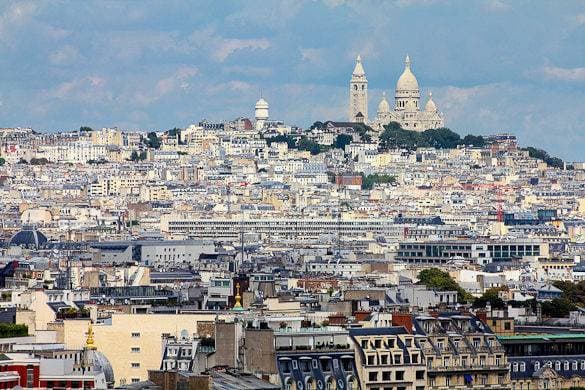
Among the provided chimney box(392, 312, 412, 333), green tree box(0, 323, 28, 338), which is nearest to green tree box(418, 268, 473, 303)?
green tree box(0, 323, 28, 338)

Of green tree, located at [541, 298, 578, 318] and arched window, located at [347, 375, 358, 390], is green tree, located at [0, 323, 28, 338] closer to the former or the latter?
arched window, located at [347, 375, 358, 390]

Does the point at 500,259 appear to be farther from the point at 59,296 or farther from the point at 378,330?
the point at 378,330

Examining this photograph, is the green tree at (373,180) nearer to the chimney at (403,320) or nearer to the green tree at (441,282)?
the green tree at (441,282)

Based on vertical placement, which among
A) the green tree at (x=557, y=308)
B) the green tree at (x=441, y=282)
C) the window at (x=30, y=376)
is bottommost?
the window at (x=30, y=376)

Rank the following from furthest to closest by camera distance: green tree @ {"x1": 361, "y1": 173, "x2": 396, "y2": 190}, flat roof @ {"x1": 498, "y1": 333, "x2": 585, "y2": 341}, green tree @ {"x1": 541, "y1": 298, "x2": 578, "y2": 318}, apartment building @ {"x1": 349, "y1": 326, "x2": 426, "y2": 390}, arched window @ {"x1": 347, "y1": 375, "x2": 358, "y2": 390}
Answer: green tree @ {"x1": 361, "y1": 173, "x2": 396, "y2": 190} < green tree @ {"x1": 541, "y1": 298, "x2": 578, "y2": 318} < flat roof @ {"x1": 498, "y1": 333, "x2": 585, "y2": 341} < apartment building @ {"x1": 349, "y1": 326, "x2": 426, "y2": 390} < arched window @ {"x1": 347, "y1": 375, "x2": 358, "y2": 390}

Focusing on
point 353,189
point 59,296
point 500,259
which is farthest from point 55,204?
point 59,296

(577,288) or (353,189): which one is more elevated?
(353,189)

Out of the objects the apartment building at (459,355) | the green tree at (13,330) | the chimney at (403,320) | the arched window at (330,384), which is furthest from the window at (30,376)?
the green tree at (13,330)

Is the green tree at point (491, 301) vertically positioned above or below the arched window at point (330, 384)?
above

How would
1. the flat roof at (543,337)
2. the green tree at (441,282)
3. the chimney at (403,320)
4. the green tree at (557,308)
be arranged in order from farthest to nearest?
the green tree at (441,282), the green tree at (557,308), the flat roof at (543,337), the chimney at (403,320)
